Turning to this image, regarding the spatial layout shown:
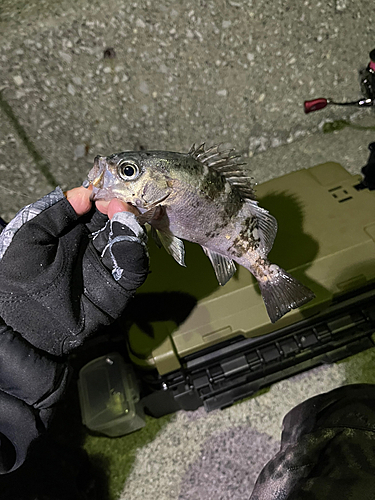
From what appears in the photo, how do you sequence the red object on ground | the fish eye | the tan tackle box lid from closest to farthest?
the fish eye → the tan tackle box lid → the red object on ground

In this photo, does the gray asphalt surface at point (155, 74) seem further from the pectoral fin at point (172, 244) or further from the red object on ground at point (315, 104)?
the pectoral fin at point (172, 244)

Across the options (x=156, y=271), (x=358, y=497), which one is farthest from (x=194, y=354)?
(x=358, y=497)

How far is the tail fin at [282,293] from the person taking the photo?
1.32m

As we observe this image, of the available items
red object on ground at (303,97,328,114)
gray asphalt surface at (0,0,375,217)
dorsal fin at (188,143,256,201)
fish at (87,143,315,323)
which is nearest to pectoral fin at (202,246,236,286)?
fish at (87,143,315,323)

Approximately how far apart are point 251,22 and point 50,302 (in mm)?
2070

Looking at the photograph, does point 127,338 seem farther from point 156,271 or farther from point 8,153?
point 8,153

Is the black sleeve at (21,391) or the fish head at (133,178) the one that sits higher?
the fish head at (133,178)

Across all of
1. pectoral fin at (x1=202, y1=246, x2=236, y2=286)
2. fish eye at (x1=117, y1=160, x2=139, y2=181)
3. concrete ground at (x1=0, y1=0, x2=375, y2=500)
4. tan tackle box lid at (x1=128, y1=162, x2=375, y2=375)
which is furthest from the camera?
concrete ground at (x1=0, y1=0, x2=375, y2=500)

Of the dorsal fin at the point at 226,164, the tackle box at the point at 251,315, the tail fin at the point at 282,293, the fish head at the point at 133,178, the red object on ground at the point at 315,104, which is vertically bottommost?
the tackle box at the point at 251,315

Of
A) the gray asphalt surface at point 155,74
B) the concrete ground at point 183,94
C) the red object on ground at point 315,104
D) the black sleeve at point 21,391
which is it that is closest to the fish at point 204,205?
the black sleeve at point 21,391

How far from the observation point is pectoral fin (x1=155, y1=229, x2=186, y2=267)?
1.35 m

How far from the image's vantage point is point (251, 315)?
1636 mm

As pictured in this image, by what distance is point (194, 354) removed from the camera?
1.66 metres

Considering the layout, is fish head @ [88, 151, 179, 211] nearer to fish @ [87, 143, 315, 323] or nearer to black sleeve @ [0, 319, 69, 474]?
fish @ [87, 143, 315, 323]
